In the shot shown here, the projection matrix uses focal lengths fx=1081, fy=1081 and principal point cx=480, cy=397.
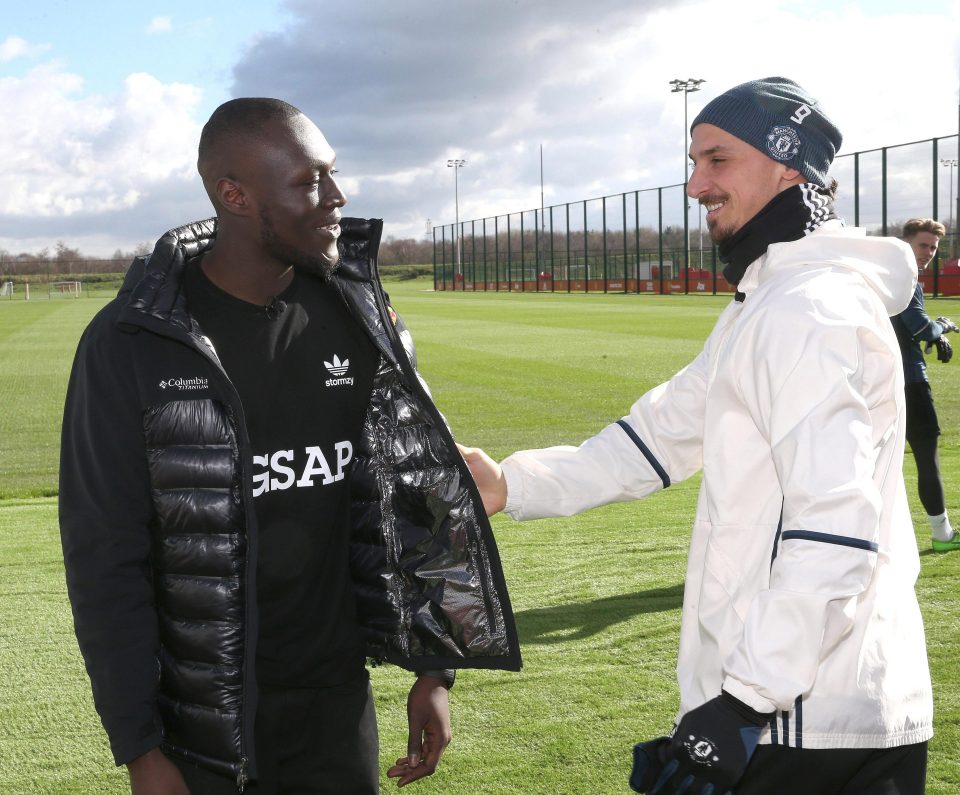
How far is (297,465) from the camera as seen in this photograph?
2713 millimetres

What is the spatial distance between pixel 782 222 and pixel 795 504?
699mm

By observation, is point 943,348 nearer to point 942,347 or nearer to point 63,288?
point 942,347

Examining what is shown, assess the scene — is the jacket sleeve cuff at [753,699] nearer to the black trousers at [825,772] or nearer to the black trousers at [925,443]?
the black trousers at [825,772]

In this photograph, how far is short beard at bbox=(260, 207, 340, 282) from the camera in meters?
2.78

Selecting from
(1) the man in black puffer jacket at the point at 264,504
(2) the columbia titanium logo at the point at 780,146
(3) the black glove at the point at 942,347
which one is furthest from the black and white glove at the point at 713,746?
(3) the black glove at the point at 942,347

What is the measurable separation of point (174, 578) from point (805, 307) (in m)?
1.50

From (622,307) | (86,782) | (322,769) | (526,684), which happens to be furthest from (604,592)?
(622,307)

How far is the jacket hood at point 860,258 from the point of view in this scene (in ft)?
7.36

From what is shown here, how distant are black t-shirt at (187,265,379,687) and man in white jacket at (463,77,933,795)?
2.99ft

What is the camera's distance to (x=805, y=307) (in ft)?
6.91

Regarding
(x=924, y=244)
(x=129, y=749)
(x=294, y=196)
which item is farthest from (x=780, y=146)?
(x=924, y=244)

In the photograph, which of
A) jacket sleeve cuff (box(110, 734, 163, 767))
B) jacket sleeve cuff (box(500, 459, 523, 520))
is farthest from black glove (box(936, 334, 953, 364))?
jacket sleeve cuff (box(110, 734, 163, 767))

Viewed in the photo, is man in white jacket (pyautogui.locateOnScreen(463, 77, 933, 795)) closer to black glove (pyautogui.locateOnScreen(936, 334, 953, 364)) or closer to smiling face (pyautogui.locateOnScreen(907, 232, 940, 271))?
black glove (pyautogui.locateOnScreen(936, 334, 953, 364))

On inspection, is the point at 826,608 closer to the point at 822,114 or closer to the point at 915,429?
the point at 822,114
